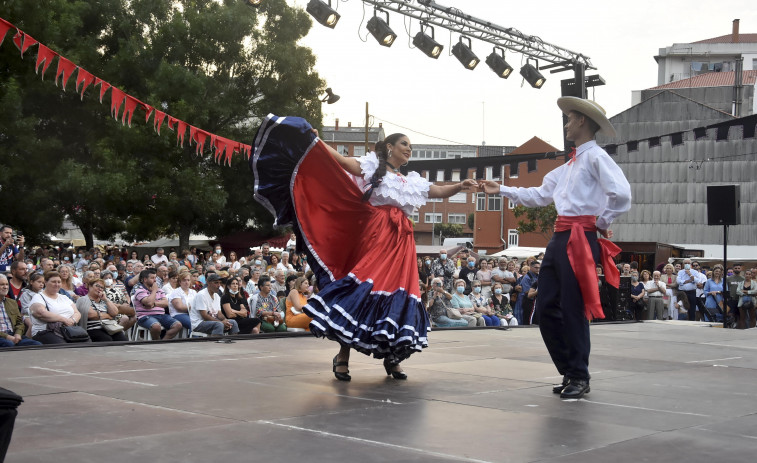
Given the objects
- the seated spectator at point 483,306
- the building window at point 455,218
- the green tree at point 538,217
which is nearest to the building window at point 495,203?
the green tree at point 538,217

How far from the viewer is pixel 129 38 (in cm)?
2762

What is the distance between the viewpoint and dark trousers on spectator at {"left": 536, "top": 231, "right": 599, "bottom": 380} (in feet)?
17.1

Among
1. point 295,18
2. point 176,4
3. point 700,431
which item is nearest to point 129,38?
point 176,4

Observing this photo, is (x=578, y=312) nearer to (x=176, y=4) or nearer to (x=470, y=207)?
(x=176, y=4)

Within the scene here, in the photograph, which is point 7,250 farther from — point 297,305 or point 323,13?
point 323,13

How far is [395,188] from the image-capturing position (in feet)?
19.3

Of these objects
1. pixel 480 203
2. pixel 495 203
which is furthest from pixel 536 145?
pixel 480 203

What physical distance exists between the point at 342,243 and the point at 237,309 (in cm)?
441

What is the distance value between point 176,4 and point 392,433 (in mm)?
27181

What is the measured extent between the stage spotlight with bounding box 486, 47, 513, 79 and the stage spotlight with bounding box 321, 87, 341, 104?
1071 centimetres

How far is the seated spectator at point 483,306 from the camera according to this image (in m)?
13.4

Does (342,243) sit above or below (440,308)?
above

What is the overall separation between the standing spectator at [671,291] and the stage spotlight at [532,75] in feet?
15.6

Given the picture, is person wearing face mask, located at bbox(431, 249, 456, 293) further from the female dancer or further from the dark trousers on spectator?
the dark trousers on spectator
